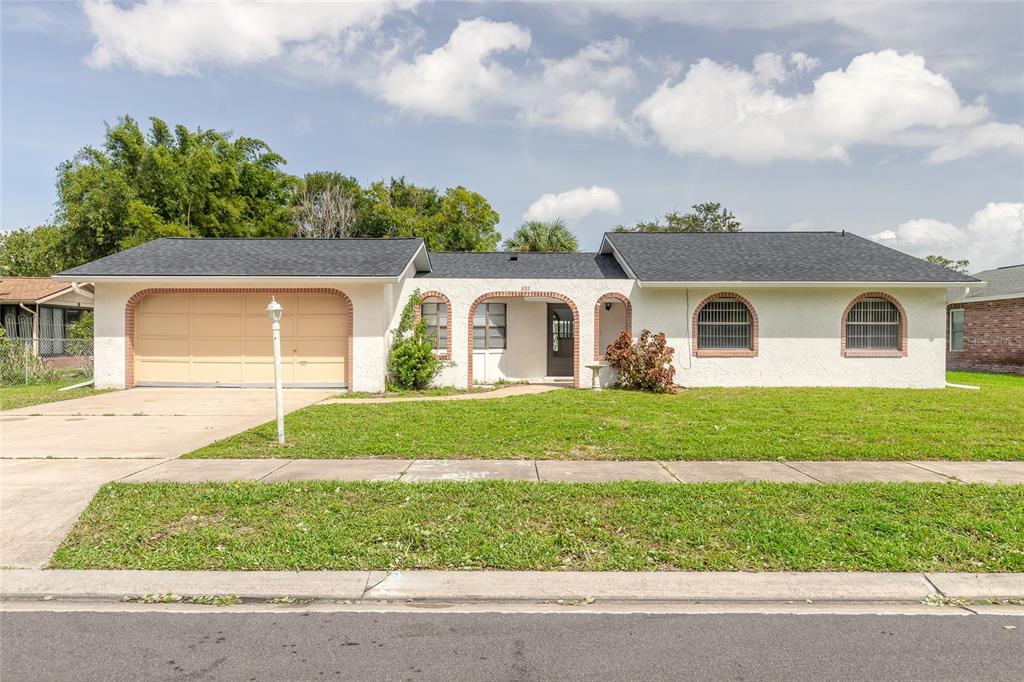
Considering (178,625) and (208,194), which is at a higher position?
(208,194)

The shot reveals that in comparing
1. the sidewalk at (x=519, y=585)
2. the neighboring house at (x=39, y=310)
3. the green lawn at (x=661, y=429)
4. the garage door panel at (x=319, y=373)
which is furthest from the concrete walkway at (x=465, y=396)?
the neighboring house at (x=39, y=310)

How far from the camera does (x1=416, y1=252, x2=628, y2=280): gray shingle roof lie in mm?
16156

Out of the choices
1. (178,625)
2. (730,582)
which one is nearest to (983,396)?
(730,582)

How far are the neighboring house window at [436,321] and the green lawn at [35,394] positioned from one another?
8.14 m

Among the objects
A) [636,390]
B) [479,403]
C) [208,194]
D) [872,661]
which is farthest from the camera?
[208,194]

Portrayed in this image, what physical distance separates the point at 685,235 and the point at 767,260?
3342 millimetres

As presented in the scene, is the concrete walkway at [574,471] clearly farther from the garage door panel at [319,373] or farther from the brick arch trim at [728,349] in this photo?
the brick arch trim at [728,349]

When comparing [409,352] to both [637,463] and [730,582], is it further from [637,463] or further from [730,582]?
[730,582]

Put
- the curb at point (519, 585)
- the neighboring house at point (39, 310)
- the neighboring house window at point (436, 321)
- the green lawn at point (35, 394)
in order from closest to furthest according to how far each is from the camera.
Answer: the curb at point (519, 585) < the green lawn at point (35, 394) < the neighboring house window at point (436, 321) < the neighboring house at point (39, 310)

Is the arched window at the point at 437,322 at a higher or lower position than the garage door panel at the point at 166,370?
higher

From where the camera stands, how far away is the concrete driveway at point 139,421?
8.34m

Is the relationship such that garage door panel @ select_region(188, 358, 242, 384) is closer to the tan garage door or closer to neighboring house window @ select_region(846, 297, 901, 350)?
the tan garage door

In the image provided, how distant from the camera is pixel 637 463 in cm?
762

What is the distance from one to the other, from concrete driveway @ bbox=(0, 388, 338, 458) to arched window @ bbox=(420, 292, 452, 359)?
9.78ft
